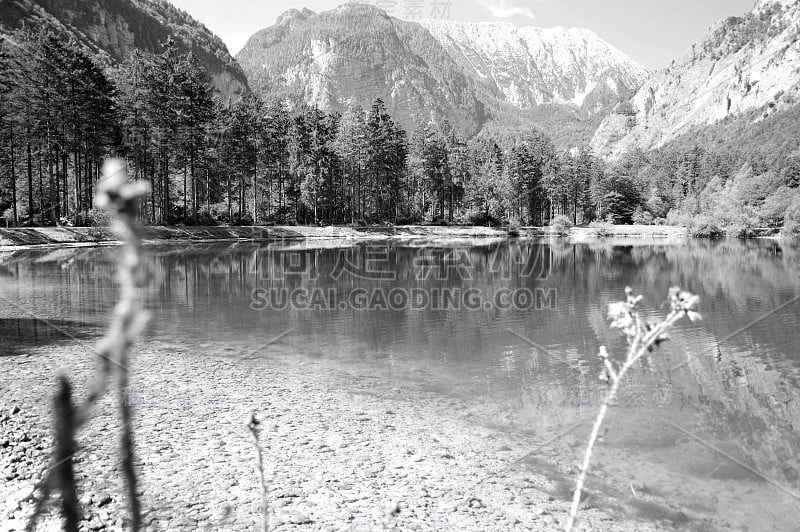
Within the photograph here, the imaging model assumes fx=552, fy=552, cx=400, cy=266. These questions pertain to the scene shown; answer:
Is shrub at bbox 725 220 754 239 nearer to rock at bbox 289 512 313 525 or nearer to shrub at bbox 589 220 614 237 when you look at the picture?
shrub at bbox 589 220 614 237

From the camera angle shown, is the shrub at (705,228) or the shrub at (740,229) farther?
the shrub at (705,228)

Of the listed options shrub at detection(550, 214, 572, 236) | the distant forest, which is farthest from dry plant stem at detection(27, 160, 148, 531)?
shrub at detection(550, 214, 572, 236)

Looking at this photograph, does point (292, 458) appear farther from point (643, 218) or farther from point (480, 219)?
point (643, 218)

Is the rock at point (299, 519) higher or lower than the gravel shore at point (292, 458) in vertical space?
lower

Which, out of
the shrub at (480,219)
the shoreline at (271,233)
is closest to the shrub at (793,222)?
the shoreline at (271,233)

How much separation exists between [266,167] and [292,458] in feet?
246

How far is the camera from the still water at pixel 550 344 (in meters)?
7.89

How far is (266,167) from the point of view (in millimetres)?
79000

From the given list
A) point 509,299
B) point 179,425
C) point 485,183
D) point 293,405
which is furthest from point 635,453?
point 485,183

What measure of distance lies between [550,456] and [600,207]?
122207 millimetres

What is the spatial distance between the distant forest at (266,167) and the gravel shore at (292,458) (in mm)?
44893

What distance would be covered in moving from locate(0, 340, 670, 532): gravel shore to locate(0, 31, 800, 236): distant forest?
44.9 meters

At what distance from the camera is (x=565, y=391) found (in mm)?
11477

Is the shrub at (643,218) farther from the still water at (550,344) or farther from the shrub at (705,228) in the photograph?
the still water at (550,344)
